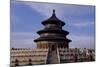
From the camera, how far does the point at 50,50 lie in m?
2.51

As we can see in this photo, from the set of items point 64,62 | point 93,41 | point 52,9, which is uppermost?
point 52,9

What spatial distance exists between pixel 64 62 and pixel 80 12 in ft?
2.48

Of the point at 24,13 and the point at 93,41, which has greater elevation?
the point at 24,13

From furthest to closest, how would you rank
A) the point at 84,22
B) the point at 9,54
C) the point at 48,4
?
the point at 84,22 → the point at 48,4 → the point at 9,54

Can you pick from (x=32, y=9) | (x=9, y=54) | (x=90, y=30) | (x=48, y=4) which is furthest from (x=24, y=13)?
(x=90, y=30)

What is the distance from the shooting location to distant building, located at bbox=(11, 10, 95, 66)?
2402 mm

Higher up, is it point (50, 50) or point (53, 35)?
point (53, 35)

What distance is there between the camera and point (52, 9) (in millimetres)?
2512

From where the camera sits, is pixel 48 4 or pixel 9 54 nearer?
pixel 9 54

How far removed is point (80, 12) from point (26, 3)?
0.80 m

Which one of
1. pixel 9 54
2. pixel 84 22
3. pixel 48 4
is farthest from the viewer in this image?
pixel 84 22

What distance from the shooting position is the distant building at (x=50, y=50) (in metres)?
2.40

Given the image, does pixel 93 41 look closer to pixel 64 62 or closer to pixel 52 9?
pixel 64 62
